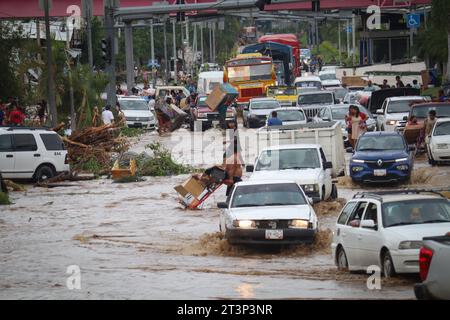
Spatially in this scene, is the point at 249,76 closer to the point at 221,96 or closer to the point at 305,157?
the point at 221,96

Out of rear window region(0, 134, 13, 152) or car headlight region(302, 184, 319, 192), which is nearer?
car headlight region(302, 184, 319, 192)

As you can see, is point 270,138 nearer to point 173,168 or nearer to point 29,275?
point 173,168

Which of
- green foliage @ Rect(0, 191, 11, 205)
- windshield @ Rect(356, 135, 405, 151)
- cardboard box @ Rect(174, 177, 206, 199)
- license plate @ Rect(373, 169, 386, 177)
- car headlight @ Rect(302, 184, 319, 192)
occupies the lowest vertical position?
green foliage @ Rect(0, 191, 11, 205)

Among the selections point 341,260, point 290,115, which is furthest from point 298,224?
point 290,115

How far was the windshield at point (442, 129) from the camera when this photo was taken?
117 ft

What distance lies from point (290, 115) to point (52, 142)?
517 inches

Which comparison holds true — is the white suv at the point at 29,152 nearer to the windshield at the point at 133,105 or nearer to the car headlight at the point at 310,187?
the car headlight at the point at 310,187

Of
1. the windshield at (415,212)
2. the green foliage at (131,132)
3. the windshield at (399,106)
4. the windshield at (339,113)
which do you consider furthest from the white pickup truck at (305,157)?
the green foliage at (131,132)

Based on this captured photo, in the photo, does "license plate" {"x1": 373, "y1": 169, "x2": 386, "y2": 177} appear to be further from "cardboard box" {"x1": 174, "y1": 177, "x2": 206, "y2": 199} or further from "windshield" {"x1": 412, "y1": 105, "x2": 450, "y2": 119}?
"windshield" {"x1": 412, "y1": 105, "x2": 450, "y2": 119}

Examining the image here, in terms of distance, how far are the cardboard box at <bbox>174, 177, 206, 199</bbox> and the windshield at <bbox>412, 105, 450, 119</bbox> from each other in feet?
41.0

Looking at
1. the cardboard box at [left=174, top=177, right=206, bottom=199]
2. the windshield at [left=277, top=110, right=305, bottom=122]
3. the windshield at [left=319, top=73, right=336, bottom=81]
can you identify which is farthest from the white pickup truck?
the windshield at [left=319, top=73, right=336, bottom=81]

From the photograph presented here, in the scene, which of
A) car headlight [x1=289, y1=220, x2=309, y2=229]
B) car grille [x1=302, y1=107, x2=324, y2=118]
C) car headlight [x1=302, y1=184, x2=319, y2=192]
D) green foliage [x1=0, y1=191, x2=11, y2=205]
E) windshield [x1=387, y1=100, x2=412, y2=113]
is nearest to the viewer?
car headlight [x1=289, y1=220, x2=309, y2=229]

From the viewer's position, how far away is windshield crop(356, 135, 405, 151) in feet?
110
